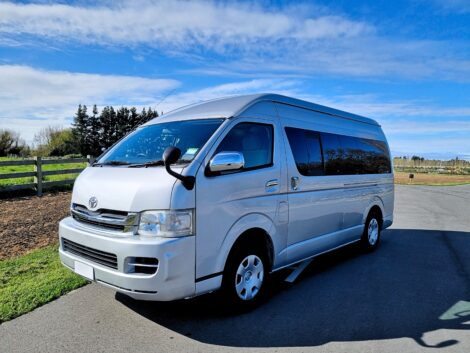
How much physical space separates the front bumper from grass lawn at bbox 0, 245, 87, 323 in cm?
125

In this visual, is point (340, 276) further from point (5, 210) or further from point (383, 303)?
point (5, 210)

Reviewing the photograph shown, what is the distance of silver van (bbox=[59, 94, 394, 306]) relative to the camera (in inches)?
132

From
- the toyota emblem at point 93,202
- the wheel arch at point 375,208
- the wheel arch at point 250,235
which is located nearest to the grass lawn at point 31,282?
the toyota emblem at point 93,202

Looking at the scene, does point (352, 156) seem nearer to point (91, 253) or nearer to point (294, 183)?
point (294, 183)

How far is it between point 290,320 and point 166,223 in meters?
1.73

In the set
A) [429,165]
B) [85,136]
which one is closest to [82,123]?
[85,136]

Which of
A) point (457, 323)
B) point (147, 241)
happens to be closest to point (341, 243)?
point (457, 323)

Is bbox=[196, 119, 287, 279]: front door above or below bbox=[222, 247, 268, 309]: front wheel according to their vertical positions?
above

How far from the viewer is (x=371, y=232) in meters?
6.92

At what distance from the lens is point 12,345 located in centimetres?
330

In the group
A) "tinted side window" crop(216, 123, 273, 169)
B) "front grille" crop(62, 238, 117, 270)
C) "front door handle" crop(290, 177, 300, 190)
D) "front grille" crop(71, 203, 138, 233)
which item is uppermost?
"tinted side window" crop(216, 123, 273, 169)

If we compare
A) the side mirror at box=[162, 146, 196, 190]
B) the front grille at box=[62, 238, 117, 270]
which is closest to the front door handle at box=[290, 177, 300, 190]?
the side mirror at box=[162, 146, 196, 190]

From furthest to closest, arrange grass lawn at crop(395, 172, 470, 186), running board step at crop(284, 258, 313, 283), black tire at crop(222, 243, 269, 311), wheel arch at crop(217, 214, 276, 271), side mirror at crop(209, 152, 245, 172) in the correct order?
grass lawn at crop(395, 172, 470, 186), running board step at crop(284, 258, 313, 283), black tire at crop(222, 243, 269, 311), wheel arch at crop(217, 214, 276, 271), side mirror at crop(209, 152, 245, 172)

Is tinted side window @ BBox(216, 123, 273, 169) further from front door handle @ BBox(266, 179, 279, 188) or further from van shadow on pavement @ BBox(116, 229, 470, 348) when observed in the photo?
van shadow on pavement @ BBox(116, 229, 470, 348)
